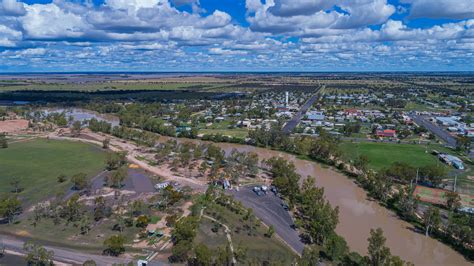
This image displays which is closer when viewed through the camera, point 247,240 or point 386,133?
point 247,240

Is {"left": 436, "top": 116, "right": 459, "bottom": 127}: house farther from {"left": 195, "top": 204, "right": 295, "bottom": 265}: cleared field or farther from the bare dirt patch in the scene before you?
the bare dirt patch

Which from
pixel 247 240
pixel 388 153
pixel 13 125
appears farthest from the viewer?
pixel 13 125

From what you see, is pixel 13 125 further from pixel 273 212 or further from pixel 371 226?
pixel 371 226

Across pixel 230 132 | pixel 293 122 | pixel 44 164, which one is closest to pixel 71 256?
pixel 44 164

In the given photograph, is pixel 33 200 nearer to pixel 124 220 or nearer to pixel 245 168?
pixel 124 220

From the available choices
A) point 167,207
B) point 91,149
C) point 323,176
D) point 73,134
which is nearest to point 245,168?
point 323,176

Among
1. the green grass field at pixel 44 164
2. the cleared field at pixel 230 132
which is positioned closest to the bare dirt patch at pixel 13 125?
Result: the green grass field at pixel 44 164

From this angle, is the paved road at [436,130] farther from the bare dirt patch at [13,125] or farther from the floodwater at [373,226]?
the bare dirt patch at [13,125]
